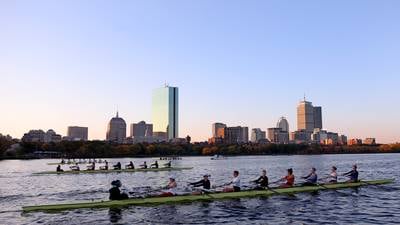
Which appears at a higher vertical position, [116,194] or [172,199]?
[116,194]

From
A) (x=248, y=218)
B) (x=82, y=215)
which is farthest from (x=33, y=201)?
(x=248, y=218)

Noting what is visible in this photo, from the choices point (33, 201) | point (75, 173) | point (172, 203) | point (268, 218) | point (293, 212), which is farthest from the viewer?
point (75, 173)

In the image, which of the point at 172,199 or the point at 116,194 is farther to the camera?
the point at 172,199

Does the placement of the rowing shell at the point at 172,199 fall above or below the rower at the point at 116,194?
below

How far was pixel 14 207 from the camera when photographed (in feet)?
105

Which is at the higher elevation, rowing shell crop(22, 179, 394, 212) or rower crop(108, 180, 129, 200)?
rower crop(108, 180, 129, 200)

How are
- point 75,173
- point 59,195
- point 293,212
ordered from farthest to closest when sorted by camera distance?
point 75,173, point 59,195, point 293,212

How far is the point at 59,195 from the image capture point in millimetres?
39500

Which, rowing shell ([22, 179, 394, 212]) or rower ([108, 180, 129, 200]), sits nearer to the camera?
rowing shell ([22, 179, 394, 212])

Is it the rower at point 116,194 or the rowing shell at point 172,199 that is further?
the rower at point 116,194

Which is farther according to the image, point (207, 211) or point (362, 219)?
point (207, 211)

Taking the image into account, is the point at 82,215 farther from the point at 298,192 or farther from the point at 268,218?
the point at 298,192

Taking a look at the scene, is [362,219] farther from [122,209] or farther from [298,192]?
[122,209]

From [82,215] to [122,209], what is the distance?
10.2 feet
